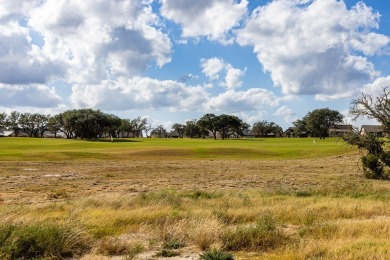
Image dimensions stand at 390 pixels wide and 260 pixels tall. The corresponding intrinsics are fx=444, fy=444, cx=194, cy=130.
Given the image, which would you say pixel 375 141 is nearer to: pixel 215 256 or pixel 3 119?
pixel 215 256

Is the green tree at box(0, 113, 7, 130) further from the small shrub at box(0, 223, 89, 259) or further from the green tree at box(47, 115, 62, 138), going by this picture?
the small shrub at box(0, 223, 89, 259)

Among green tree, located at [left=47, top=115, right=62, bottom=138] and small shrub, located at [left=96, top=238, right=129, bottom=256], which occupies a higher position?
green tree, located at [left=47, top=115, right=62, bottom=138]

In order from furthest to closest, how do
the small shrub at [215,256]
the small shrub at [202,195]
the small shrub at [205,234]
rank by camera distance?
the small shrub at [202,195] → the small shrub at [205,234] → the small shrub at [215,256]

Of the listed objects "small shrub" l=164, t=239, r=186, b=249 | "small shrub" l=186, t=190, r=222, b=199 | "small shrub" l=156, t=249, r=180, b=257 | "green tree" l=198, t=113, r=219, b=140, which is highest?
"green tree" l=198, t=113, r=219, b=140

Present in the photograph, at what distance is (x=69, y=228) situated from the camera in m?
10.4

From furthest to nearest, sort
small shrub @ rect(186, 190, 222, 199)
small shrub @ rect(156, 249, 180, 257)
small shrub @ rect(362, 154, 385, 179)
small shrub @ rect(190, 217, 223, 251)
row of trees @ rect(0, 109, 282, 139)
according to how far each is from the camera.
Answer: row of trees @ rect(0, 109, 282, 139) → small shrub @ rect(362, 154, 385, 179) → small shrub @ rect(186, 190, 222, 199) → small shrub @ rect(190, 217, 223, 251) → small shrub @ rect(156, 249, 180, 257)

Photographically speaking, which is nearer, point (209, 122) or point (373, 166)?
point (373, 166)

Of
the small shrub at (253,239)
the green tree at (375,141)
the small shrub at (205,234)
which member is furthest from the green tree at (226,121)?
the small shrub at (253,239)

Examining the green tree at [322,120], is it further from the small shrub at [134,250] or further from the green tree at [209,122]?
the small shrub at [134,250]

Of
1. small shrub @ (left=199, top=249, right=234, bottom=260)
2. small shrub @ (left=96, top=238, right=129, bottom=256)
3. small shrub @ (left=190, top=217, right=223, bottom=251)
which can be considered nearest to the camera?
small shrub @ (left=199, top=249, right=234, bottom=260)

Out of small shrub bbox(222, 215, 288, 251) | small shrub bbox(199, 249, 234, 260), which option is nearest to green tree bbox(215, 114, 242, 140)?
small shrub bbox(222, 215, 288, 251)

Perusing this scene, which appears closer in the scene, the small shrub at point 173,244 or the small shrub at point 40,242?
the small shrub at point 40,242

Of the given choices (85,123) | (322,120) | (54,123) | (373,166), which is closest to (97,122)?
(85,123)

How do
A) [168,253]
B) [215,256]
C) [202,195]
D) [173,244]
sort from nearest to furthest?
1. [215,256]
2. [168,253]
3. [173,244]
4. [202,195]
